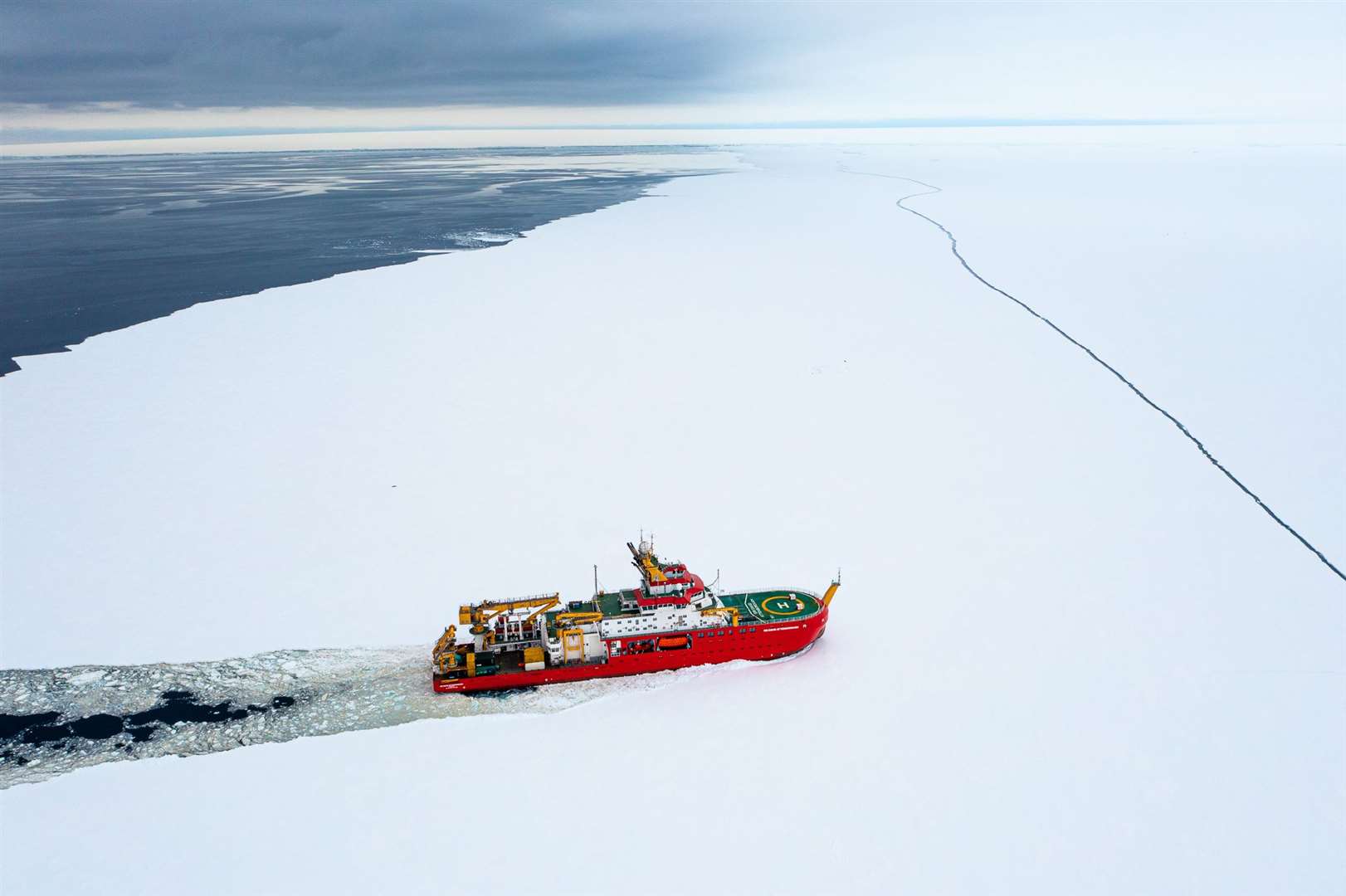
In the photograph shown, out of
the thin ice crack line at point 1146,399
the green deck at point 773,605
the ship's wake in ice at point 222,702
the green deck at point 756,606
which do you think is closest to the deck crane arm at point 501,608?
the green deck at point 756,606

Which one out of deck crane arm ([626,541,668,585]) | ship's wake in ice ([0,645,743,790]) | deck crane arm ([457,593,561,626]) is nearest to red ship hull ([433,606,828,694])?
ship's wake in ice ([0,645,743,790])

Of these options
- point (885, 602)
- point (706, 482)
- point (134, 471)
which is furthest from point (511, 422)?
point (885, 602)

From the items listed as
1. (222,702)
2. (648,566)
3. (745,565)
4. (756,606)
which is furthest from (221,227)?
(756,606)

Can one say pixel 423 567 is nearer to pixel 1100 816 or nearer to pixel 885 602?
pixel 885 602

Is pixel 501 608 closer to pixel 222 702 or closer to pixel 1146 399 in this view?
pixel 222 702

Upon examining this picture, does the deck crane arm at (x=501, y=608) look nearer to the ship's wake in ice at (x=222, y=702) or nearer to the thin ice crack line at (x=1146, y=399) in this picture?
the ship's wake in ice at (x=222, y=702)

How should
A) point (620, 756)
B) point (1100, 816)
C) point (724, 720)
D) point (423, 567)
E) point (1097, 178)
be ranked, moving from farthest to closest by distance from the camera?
1. point (1097, 178)
2. point (423, 567)
3. point (724, 720)
4. point (620, 756)
5. point (1100, 816)
